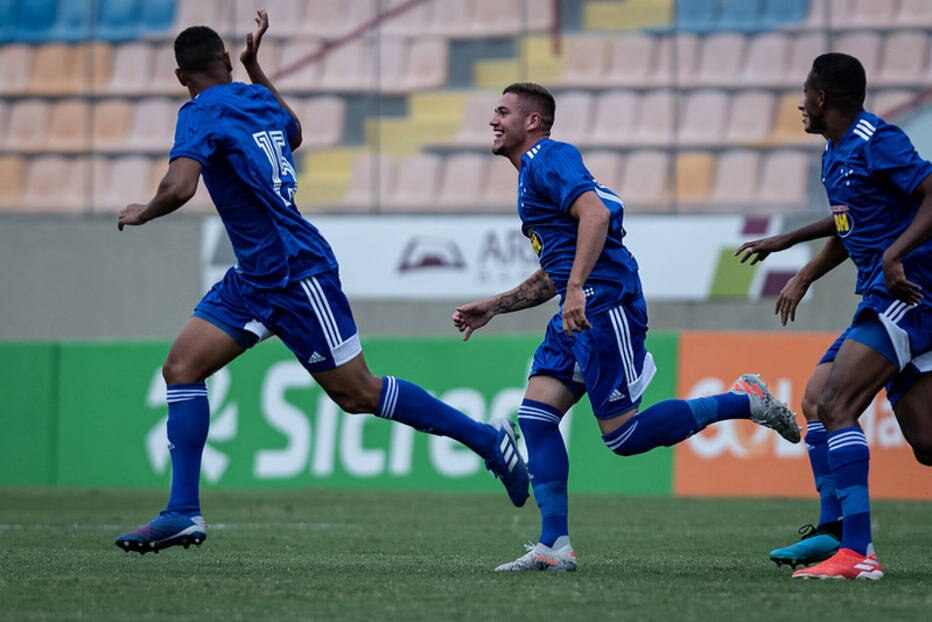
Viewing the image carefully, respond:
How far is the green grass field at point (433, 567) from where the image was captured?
17.8 feet

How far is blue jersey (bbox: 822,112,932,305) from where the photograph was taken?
634 centimetres

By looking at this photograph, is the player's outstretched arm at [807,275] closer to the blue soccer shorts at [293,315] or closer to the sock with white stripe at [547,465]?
the sock with white stripe at [547,465]

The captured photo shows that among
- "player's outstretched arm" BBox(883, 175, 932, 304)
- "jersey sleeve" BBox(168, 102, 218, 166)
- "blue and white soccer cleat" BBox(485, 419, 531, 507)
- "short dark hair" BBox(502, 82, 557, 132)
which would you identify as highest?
"short dark hair" BBox(502, 82, 557, 132)

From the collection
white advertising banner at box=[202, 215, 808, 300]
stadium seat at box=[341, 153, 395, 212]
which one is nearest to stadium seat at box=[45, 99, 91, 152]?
white advertising banner at box=[202, 215, 808, 300]

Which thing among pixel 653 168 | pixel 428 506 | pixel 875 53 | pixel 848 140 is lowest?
pixel 428 506

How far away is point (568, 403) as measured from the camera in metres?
6.87

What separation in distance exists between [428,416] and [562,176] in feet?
4.41

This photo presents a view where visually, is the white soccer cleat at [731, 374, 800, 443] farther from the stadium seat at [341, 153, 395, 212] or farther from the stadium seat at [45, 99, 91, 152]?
the stadium seat at [45, 99, 91, 152]

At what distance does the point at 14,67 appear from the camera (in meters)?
20.0

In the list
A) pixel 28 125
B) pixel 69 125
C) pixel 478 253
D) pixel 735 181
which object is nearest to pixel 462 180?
pixel 478 253

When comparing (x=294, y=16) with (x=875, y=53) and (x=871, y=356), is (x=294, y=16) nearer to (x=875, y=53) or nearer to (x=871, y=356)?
(x=875, y=53)

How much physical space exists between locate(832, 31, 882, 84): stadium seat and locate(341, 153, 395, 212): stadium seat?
5289mm

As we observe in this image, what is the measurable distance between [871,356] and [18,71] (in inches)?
617

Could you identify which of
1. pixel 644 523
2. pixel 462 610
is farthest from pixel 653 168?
pixel 462 610
